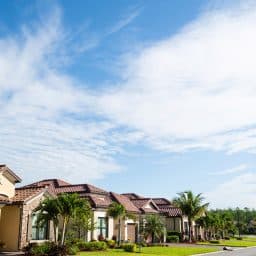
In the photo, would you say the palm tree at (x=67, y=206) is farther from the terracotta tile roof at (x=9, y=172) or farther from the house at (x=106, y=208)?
the house at (x=106, y=208)

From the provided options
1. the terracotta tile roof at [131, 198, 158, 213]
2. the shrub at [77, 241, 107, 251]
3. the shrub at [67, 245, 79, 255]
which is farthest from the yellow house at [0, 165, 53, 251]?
the terracotta tile roof at [131, 198, 158, 213]

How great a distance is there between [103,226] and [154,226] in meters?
6.51

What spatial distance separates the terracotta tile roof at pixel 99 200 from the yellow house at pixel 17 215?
24.6 feet

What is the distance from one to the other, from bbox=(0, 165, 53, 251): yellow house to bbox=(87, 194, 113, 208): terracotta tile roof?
7.51 meters

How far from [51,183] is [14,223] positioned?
16.2 m

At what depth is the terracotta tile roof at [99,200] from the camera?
39.9 meters

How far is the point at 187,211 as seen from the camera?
52.3 meters

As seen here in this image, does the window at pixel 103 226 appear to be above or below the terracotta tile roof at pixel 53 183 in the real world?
below

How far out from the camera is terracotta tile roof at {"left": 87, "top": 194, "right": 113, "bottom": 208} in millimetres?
39875

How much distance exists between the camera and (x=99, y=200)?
4141cm

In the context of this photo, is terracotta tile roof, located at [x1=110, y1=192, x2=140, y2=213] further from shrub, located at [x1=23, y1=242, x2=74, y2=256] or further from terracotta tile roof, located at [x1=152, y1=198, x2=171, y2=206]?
shrub, located at [x1=23, y1=242, x2=74, y2=256]

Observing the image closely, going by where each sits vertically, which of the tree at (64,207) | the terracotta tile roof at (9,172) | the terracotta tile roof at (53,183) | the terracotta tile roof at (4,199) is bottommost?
the tree at (64,207)

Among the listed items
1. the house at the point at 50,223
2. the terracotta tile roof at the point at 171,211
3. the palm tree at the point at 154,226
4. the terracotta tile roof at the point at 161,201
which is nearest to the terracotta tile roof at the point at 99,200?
the house at the point at 50,223

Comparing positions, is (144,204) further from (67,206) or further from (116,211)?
(67,206)
